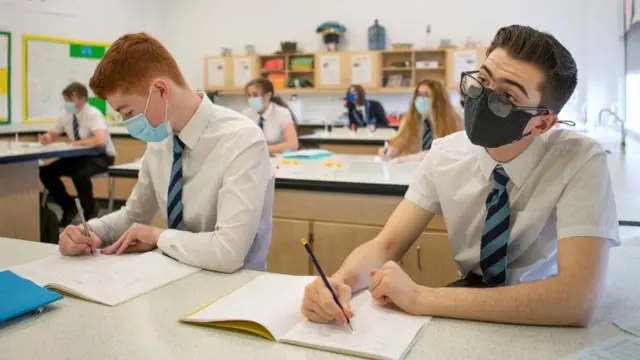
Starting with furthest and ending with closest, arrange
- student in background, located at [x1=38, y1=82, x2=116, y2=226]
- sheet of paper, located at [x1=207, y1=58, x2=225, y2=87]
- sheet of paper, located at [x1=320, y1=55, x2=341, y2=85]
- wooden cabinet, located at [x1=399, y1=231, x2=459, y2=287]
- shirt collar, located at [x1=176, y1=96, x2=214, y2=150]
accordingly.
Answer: sheet of paper, located at [x1=207, y1=58, x2=225, y2=87], sheet of paper, located at [x1=320, y1=55, x2=341, y2=85], student in background, located at [x1=38, y1=82, x2=116, y2=226], wooden cabinet, located at [x1=399, y1=231, x2=459, y2=287], shirt collar, located at [x1=176, y1=96, x2=214, y2=150]

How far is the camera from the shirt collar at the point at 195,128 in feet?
5.71

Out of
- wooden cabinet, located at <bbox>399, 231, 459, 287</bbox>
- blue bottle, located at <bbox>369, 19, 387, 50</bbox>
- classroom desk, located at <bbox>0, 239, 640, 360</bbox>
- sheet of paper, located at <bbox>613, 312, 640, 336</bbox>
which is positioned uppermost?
blue bottle, located at <bbox>369, 19, 387, 50</bbox>

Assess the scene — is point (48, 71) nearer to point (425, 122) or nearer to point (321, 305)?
point (425, 122)

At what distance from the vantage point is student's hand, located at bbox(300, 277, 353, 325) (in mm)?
1073

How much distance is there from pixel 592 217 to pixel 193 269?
0.93 metres

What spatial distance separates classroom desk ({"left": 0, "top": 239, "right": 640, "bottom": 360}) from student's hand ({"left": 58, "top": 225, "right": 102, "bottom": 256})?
0.33 meters

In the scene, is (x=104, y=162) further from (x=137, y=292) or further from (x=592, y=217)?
(x=592, y=217)

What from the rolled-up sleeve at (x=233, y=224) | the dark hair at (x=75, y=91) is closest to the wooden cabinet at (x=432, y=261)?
the rolled-up sleeve at (x=233, y=224)

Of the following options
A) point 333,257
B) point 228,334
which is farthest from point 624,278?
point 333,257

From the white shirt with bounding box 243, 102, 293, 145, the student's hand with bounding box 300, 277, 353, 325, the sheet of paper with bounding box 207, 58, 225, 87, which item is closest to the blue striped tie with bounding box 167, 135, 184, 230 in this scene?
the student's hand with bounding box 300, 277, 353, 325

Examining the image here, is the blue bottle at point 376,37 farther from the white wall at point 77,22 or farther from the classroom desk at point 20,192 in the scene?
the classroom desk at point 20,192

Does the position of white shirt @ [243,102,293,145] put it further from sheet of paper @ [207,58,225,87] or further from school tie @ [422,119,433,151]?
sheet of paper @ [207,58,225,87]

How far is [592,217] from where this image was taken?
1.18 metres

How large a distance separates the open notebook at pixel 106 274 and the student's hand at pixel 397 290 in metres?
0.51
